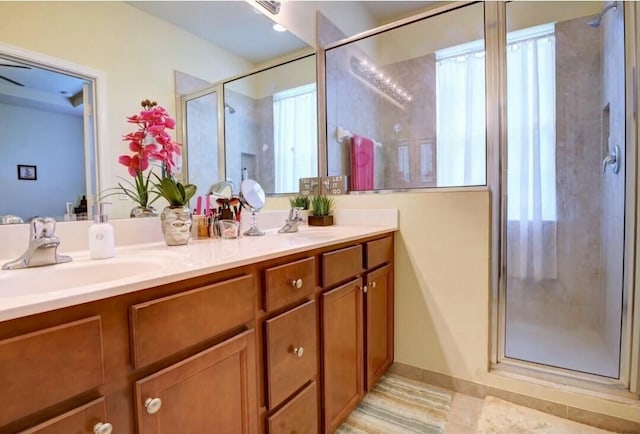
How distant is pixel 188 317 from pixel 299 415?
0.60 m

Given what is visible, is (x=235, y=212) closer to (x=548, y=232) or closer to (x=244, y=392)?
(x=244, y=392)

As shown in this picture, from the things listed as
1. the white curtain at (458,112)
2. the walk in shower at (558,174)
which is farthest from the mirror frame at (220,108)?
the walk in shower at (558,174)

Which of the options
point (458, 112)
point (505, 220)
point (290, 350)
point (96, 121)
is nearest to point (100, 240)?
point (96, 121)

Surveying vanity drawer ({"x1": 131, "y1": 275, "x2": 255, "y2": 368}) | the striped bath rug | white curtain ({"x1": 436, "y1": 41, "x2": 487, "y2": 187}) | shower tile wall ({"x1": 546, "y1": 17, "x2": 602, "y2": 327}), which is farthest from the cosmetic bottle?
shower tile wall ({"x1": 546, "y1": 17, "x2": 602, "y2": 327})

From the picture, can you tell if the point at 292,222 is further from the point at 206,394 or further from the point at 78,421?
the point at 78,421

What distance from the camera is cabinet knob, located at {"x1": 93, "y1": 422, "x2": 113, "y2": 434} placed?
1.77 ft

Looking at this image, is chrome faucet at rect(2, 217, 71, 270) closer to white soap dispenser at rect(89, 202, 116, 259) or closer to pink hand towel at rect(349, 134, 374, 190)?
white soap dispenser at rect(89, 202, 116, 259)

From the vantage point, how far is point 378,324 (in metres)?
1.60

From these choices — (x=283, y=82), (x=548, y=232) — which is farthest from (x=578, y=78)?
(x=283, y=82)

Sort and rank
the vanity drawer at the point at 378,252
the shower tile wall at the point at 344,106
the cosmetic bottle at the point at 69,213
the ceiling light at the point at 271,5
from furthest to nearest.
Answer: the shower tile wall at the point at 344,106
the ceiling light at the point at 271,5
the vanity drawer at the point at 378,252
the cosmetic bottle at the point at 69,213

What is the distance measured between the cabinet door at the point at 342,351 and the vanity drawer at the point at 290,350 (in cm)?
8

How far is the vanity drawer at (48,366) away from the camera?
449 mm

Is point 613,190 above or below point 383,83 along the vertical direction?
below

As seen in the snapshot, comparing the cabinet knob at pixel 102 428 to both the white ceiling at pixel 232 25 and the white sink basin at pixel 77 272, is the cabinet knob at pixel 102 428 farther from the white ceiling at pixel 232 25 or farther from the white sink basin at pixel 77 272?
the white ceiling at pixel 232 25
